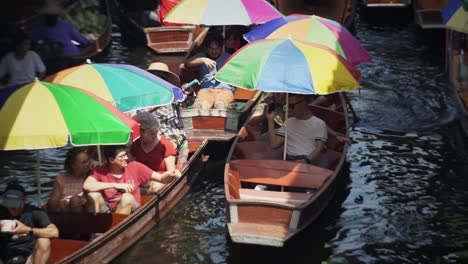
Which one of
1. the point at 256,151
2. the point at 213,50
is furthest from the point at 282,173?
the point at 213,50

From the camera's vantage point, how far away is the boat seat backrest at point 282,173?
8.71 m

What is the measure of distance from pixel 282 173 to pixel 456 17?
4342 mm

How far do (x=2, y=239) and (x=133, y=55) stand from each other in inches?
423

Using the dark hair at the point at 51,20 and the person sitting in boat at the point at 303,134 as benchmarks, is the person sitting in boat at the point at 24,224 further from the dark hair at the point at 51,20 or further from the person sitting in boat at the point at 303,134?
the dark hair at the point at 51,20

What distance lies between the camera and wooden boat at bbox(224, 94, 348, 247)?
7.65 metres

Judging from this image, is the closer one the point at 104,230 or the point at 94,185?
the point at 94,185

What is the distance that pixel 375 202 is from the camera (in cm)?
991

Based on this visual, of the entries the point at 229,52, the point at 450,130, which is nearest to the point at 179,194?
the point at 229,52

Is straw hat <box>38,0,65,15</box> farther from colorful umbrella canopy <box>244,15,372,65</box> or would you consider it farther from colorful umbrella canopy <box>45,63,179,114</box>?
colorful umbrella canopy <box>45,63,179,114</box>

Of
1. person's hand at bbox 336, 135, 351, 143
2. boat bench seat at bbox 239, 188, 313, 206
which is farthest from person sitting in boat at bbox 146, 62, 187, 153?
person's hand at bbox 336, 135, 351, 143

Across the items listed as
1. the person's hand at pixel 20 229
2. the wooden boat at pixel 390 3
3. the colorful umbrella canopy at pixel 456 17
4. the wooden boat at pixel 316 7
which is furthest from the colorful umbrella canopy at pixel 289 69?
the wooden boat at pixel 390 3

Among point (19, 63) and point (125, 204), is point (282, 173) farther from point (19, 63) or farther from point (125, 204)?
point (19, 63)

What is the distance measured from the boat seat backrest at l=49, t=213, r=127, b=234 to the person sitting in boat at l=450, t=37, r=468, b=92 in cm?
651

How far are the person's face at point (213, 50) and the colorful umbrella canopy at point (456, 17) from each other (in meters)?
3.20
